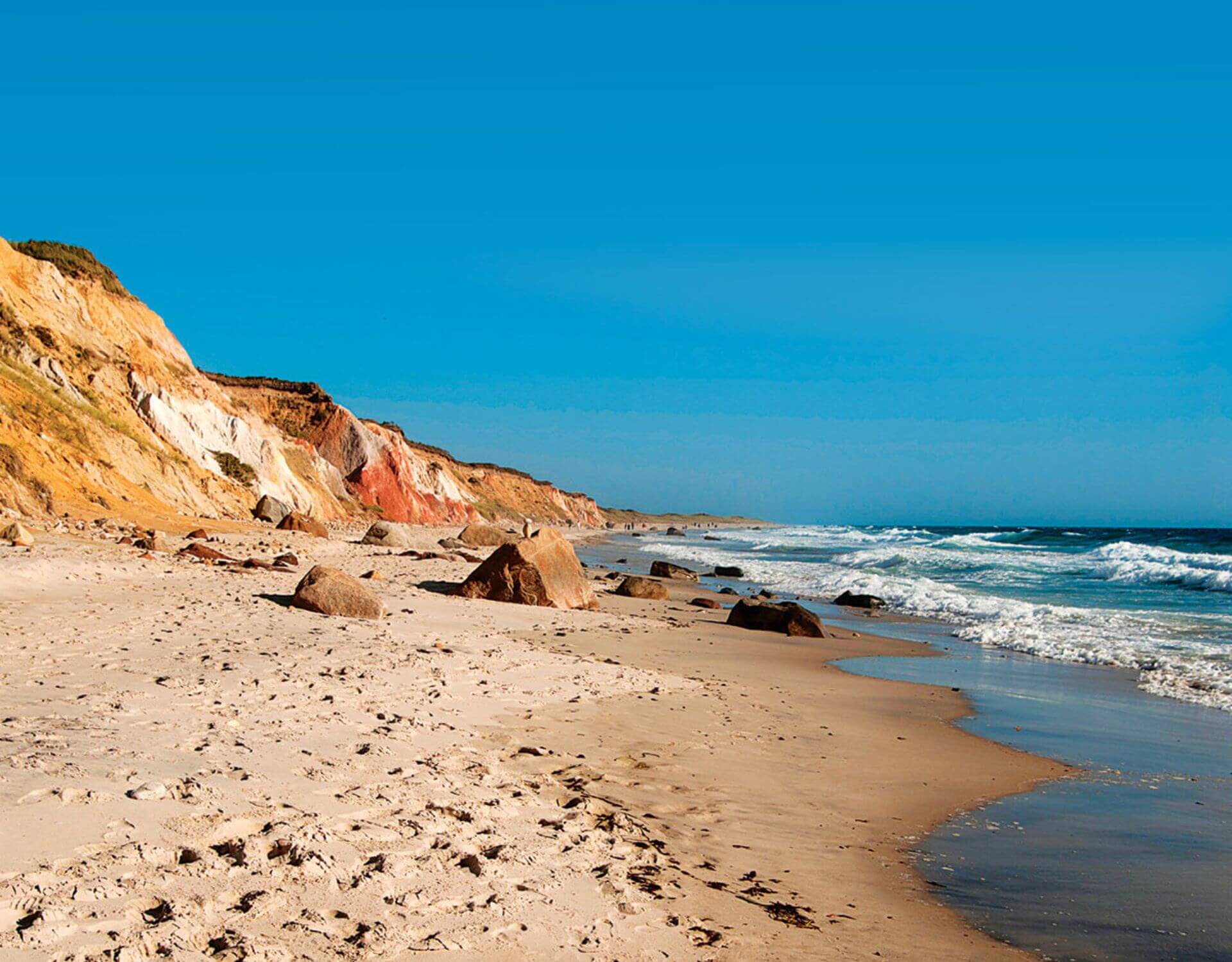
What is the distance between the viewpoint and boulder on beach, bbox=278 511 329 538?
2523cm

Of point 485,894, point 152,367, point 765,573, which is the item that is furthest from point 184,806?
point 152,367

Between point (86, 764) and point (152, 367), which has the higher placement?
point (152, 367)

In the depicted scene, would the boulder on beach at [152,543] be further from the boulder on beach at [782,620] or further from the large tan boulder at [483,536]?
the large tan boulder at [483,536]

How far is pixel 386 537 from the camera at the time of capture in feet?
85.7

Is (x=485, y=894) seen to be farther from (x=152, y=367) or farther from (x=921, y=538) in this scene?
(x=921, y=538)

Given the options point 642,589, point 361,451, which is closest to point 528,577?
point 642,589

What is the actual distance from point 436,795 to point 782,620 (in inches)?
444

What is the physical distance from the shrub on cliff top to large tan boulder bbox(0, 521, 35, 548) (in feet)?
67.0

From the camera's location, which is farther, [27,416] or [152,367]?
[152,367]

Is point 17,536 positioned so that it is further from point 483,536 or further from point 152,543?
point 483,536

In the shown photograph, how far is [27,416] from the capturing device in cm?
1948

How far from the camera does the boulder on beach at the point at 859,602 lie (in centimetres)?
2102

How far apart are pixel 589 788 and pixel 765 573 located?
86.6 ft

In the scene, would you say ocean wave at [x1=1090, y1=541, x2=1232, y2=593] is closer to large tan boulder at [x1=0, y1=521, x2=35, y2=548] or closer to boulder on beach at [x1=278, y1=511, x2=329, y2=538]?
boulder on beach at [x1=278, y1=511, x2=329, y2=538]
